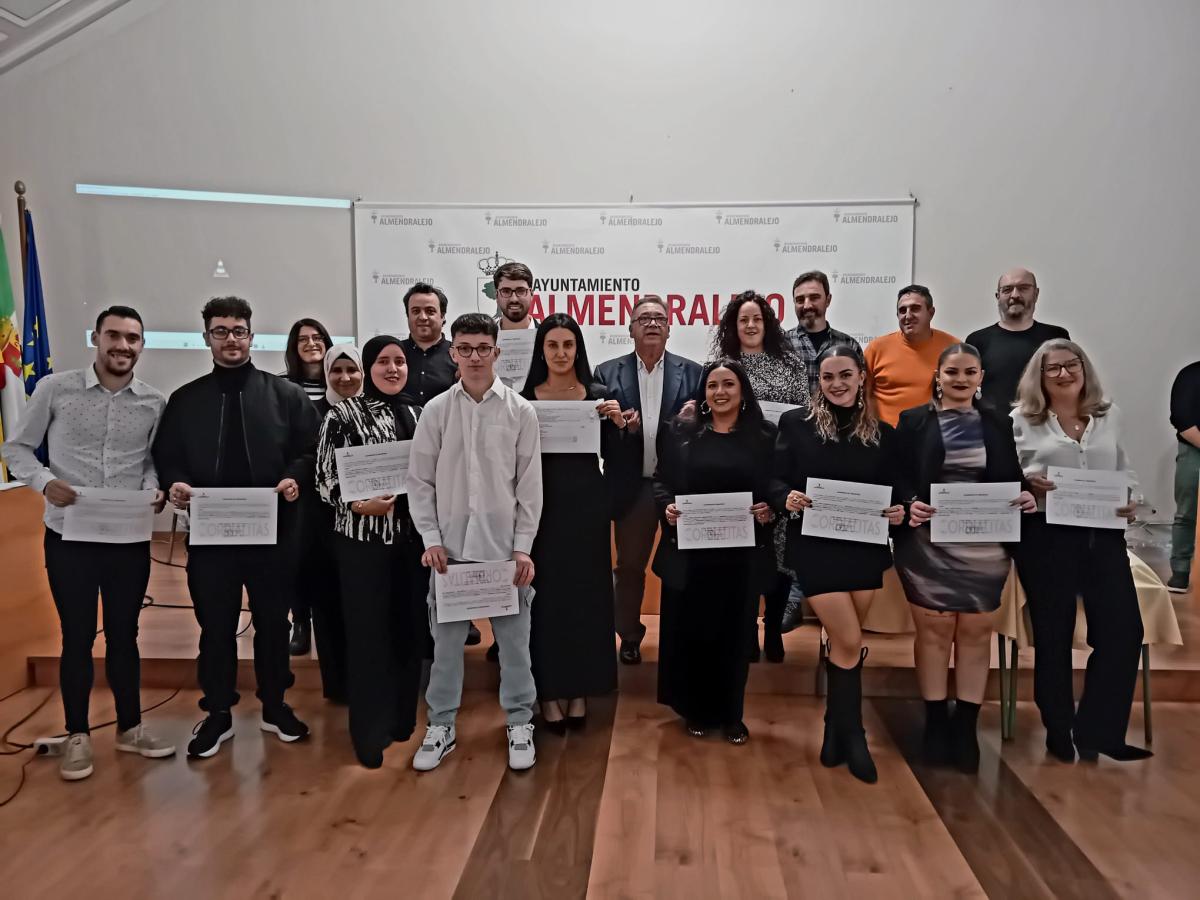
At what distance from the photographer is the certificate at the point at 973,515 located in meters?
2.75

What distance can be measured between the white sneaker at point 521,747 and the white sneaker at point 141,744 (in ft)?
4.44

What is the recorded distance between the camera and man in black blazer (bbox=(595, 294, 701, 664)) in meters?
3.27

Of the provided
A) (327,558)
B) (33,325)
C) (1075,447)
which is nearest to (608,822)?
(327,558)

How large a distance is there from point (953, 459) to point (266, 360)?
5079 mm

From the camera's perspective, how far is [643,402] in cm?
332

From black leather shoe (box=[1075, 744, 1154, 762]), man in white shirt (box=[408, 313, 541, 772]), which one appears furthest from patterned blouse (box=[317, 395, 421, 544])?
black leather shoe (box=[1075, 744, 1154, 762])

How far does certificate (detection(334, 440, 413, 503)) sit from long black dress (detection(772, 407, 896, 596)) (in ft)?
4.65

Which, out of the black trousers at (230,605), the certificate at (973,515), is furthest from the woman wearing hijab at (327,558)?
the certificate at (973,515)

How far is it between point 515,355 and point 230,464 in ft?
3.87

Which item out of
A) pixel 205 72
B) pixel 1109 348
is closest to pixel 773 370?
pixel 1109 348

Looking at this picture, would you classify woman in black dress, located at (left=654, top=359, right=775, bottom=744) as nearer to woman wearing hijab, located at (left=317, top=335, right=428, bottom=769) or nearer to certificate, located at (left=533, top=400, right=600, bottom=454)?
certificate, located at (left=533, top=400, right=600, bottom=454)

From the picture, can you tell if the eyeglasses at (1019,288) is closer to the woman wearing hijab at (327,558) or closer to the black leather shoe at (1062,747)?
the black leather shoe at (1062,747)

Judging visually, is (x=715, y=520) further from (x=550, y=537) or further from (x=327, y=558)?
(x=327, y=558)

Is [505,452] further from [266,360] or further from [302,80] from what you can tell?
[302,80]
